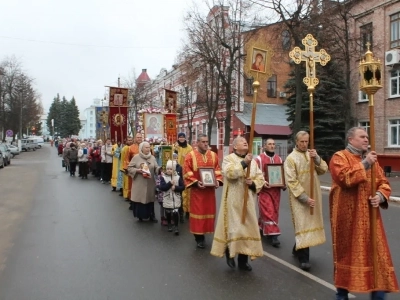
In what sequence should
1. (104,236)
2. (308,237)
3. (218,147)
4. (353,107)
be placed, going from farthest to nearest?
(218,147)
(353,107)
(104,236)
(308,237)

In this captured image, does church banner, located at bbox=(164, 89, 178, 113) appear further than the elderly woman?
Yes

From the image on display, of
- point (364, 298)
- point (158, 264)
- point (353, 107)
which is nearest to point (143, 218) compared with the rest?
point (158, 264)

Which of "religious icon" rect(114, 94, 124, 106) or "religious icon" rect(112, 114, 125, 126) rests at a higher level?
"religious icon" rect(114, 94, 124, 106)

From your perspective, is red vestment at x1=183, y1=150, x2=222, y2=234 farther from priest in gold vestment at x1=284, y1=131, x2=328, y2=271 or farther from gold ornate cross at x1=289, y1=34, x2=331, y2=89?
gold ornate cross at x1=289, y1=34, x2=331, y2=89

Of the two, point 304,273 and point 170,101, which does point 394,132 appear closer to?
point 170,101

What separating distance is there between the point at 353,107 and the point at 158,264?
25.5 m

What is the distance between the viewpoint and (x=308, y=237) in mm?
6297

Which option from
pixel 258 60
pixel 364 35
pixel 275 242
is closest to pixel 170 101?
pixel 275 242

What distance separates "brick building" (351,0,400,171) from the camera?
25.5 meters

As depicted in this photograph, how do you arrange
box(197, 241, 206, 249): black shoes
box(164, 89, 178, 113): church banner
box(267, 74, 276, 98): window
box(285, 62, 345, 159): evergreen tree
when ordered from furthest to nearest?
1. box(267, 74, 276, 98): window
2. box(285, 62, 345, 159): evergreen tree
3. box(164, 89, 178, 113): church banner
4. box(197, 241, 206, 249): black shoes

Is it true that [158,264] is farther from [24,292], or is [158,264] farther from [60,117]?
[60,117]

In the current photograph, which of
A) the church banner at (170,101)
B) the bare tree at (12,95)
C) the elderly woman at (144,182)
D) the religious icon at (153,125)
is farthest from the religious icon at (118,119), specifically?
the bare tree at (12,95)

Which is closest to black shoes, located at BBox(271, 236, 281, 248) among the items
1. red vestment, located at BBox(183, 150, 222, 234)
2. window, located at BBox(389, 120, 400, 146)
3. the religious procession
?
the religious procession

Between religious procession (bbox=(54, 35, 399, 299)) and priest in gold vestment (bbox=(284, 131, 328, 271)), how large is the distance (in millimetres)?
13
